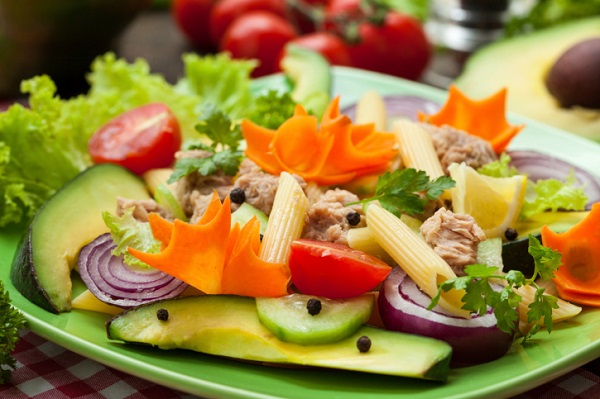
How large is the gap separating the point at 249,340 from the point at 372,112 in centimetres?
172

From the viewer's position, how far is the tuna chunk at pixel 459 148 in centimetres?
340

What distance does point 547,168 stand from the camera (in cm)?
373

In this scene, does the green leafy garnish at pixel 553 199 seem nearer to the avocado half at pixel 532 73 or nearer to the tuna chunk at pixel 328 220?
the tuna chunk at pixel 328 220

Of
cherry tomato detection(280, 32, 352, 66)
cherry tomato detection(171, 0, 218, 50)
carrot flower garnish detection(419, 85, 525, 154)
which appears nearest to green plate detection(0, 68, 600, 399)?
carrot flower garnish detection(419, 85, 525, 154)

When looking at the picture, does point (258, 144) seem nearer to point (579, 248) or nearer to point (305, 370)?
point (305, 370)

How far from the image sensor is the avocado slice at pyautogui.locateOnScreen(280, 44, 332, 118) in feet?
14.8

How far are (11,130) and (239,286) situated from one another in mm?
1705

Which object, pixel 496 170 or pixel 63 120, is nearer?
pixel 496 170

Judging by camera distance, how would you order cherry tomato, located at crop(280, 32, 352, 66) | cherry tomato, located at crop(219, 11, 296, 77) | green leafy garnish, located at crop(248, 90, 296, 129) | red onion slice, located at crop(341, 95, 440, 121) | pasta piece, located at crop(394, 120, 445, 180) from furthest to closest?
cherry tomato, located at crop(219, 11, 296, 77), cherry tomato, located at crop(280, 32, 352, 66), red onion slice, located at crop(341, 95, 440, 121), green leafy garnish, located at crop(248, 90, 296, 129), pasta piece, located at crop(394, 120, 445, 180)

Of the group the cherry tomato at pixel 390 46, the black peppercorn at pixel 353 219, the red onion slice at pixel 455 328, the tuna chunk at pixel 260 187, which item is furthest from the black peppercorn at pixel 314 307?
the cherry tomato at pixel 390 46

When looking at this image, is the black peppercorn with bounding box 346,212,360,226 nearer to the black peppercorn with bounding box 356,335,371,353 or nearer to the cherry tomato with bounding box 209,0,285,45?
the black peppercorn with bounding box 356,335,371,353

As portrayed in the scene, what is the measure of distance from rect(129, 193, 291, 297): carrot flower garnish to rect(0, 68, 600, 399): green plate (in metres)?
0.26

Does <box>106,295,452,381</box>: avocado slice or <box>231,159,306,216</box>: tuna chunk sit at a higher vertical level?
<box>231,159,306,216</box>: tuna chunk

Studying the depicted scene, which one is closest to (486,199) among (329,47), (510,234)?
(510,234)
